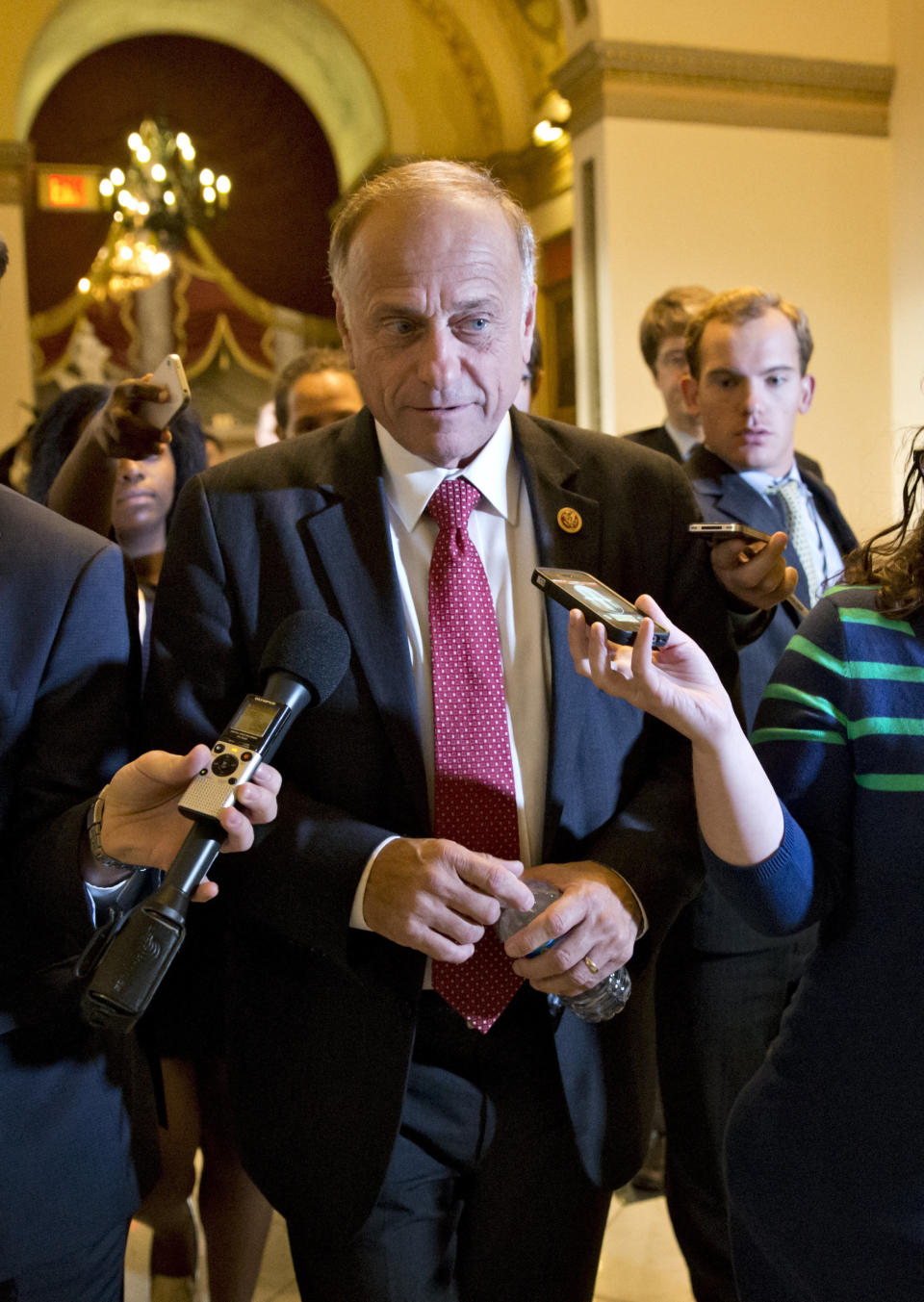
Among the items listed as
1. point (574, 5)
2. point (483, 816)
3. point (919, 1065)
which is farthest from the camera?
point (574, 5)

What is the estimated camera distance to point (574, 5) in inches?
257

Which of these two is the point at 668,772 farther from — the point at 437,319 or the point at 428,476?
the point at 437,319

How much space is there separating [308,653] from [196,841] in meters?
0.21

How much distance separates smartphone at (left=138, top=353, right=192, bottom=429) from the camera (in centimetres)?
171

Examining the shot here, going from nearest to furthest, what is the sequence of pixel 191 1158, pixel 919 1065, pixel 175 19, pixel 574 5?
pixel 919 1065, pixel 191 1158, pixel 574 5, pixel 175 19

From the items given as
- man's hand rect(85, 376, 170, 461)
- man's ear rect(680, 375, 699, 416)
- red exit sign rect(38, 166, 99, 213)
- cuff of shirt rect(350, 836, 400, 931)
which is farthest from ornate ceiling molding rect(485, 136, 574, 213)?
cuff of shirt rect(350, 836, 400, 931)

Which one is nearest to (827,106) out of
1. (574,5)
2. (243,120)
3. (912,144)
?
(912,144)

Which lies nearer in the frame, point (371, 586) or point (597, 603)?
point (597, 603)

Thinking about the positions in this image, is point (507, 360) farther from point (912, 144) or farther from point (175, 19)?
point (175, 19)

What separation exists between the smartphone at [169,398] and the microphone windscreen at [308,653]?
66 centimetres

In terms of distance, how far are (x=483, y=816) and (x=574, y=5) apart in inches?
245

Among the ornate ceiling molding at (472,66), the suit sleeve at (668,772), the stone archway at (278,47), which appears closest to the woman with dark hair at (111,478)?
the suit sleeve at (668,772)

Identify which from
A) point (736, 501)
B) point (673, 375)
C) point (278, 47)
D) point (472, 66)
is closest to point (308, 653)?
point (736, 501)

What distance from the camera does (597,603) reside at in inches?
44.9
